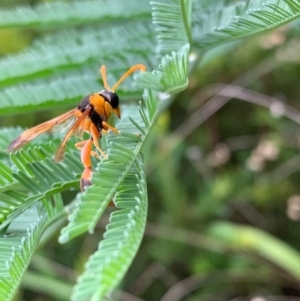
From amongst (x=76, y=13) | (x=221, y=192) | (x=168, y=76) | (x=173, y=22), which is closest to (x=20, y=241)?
(x=168, y=76)

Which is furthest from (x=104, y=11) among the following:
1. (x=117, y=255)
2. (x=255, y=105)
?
(x=255, y=105)

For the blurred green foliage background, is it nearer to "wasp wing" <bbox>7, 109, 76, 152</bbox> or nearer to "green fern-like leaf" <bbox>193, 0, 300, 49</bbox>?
"green fern-like leaf" <bbox>193, 0, 300, 49</bbox>

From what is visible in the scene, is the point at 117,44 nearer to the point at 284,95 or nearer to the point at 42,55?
the point at 42,55

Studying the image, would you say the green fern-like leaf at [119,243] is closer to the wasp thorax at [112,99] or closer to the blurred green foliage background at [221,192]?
the wasp thorax at [112,99]

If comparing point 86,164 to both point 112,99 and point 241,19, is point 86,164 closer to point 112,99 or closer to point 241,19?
point 112,99

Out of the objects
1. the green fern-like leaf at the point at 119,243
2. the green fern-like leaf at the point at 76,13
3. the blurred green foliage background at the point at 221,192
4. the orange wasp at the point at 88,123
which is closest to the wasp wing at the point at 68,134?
the orange wasp at the point at 88,123

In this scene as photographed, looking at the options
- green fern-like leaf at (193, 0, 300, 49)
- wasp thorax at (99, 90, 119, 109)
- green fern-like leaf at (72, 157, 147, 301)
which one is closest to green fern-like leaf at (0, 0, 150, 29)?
green fern-like leaf at (193, 0, 300, 49)
